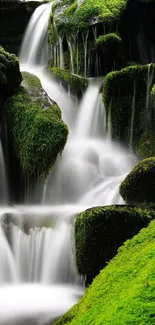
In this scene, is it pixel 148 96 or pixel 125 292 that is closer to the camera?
pixel 125 292

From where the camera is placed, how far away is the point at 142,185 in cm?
832

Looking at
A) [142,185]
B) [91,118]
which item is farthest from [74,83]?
→ [142,185]

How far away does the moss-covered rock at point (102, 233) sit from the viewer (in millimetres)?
6535

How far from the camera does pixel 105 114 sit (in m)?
12.8

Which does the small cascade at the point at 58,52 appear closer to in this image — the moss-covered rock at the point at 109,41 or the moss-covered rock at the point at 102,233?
the moss-covered rock at the point at 109,41

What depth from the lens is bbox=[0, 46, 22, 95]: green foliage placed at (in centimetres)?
1134

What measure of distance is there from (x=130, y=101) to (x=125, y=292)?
995 cm

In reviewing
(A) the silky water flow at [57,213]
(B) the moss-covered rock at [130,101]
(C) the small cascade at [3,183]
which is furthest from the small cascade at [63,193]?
(C) the small cascade at [3,183]

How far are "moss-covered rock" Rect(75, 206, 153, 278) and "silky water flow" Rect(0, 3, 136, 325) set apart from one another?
491mm

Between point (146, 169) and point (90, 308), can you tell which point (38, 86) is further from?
point (90, 308)

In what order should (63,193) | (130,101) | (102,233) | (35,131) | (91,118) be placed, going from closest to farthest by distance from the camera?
(102,233) < (35,131) < (63,193) < (130,101) < (91,118)

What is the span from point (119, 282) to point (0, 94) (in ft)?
28.6

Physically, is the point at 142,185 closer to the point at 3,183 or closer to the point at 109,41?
the point at 3,183

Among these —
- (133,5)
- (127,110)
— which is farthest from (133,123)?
(133,5)
